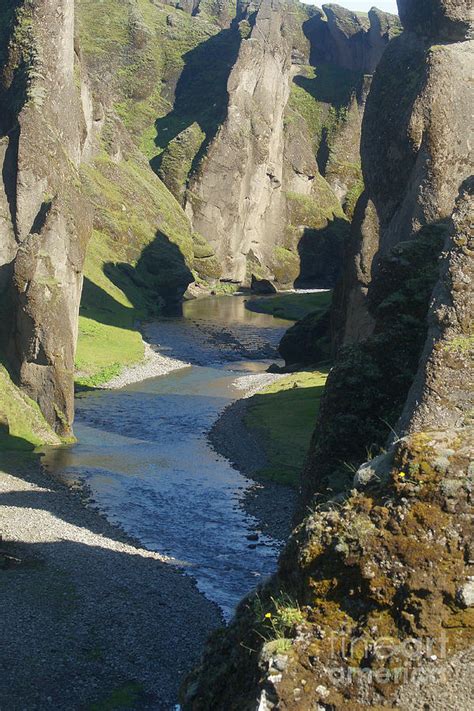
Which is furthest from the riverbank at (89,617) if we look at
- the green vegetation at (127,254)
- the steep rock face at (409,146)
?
the green vegetation at (127,254)

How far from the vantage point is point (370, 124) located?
69.4 meters

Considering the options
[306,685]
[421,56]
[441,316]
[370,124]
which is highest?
Answer: [421,56]

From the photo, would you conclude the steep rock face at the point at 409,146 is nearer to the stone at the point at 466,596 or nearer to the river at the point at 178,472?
the river at the point at 178,472

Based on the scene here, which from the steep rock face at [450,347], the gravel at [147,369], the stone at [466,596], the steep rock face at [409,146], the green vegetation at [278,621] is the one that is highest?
the steep rock face at [409,146]

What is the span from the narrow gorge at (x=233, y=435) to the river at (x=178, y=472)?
0.68ft

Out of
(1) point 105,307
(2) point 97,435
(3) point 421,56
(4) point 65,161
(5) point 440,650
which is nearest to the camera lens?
(5) point 440,650

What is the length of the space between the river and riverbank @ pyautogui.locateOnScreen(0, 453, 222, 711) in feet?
5.13

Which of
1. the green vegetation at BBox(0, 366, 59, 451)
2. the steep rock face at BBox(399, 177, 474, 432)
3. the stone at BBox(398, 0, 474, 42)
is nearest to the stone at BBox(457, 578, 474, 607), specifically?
the steep rock face at BBox(399, 177, 474, 432)

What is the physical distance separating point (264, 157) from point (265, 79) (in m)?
14.2

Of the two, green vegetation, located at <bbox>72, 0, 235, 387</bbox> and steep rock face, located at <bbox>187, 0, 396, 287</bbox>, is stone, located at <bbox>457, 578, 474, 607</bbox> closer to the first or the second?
green vegetation, located at <bbox>72, 0, 235, 387</bbox>

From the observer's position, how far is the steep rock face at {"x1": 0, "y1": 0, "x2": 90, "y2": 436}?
55125 mm

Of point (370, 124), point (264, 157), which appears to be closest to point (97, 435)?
point (370, 124)

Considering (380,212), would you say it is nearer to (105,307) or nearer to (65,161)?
(65,161)

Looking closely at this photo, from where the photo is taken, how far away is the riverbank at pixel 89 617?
23.2m
